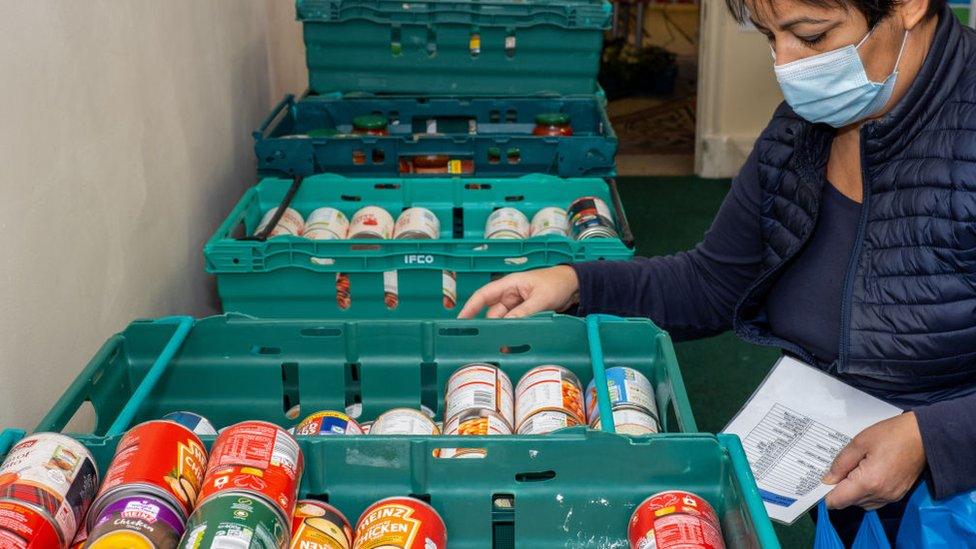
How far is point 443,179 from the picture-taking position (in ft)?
8.20

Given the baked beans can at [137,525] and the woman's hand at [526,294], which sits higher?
the baked beans can at [137,525]

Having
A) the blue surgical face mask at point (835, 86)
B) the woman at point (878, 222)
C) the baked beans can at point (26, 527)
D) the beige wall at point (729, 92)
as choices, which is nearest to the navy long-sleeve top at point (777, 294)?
the woman at point (878, 222)

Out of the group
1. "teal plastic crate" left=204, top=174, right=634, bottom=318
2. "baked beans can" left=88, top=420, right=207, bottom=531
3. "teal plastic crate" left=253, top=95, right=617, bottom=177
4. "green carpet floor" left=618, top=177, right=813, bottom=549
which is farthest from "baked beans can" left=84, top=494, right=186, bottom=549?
"green carpet floor" left=618, top=177, right=813, bottom=549

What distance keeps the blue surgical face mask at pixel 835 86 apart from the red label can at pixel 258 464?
909 mm

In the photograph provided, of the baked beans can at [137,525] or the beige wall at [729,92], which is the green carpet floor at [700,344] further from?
the baked beans can at [137,525]

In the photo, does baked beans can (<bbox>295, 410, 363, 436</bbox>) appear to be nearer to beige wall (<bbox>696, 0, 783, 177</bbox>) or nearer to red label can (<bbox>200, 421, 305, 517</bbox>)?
red label can (<bbox>200, 421, 305, 517</bbox>)

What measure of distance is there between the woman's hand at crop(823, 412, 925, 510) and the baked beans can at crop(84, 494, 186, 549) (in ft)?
2.89

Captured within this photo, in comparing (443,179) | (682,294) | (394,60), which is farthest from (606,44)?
(682,294)

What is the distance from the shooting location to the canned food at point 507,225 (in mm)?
2266

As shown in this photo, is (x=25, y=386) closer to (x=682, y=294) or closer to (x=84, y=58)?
(x=84, y=58)

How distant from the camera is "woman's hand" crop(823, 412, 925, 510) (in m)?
1.34

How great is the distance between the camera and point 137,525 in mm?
1017

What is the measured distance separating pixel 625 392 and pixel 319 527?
20.2 inches

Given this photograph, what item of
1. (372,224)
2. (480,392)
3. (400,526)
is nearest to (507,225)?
(372,224)
